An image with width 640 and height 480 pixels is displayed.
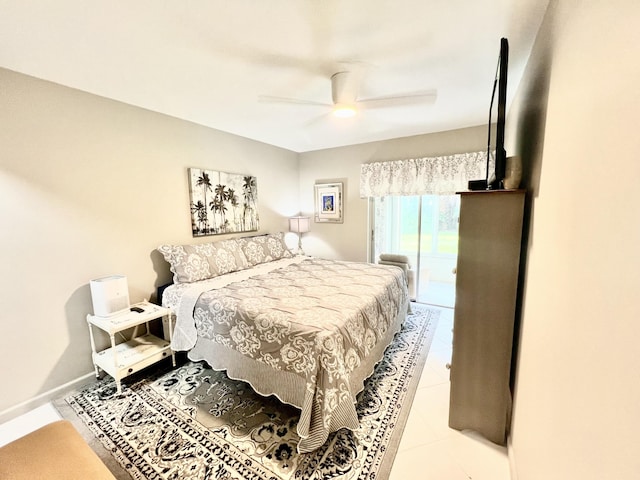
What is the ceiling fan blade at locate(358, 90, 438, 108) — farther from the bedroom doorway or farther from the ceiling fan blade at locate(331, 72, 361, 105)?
the bedroom doorway

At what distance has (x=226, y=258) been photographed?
3.04m

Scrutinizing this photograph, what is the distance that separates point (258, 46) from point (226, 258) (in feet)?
6.91

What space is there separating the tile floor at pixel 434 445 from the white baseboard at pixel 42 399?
0.13 feet

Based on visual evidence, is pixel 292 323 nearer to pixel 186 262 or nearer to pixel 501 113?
pixel 186 262

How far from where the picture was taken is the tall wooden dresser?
1498mm

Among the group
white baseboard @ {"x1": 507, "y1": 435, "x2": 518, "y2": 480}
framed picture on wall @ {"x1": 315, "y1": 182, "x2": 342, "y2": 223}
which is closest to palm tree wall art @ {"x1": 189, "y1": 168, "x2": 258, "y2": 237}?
framed picture on wall @ {"x1": 315, "y1": 182, "x2": 342, "y2": 223}

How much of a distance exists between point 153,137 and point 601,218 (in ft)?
10.8

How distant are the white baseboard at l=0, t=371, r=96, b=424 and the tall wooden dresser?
296 centimetres

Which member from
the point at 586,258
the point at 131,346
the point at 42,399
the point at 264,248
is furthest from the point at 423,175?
the point at 42,399

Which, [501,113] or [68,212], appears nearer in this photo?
[501,113]

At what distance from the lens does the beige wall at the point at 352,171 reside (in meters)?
3.49

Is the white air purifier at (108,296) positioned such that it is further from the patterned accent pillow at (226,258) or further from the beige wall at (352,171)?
the beige wall at (352,171)

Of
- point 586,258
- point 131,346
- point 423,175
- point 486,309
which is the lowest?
point 131,346

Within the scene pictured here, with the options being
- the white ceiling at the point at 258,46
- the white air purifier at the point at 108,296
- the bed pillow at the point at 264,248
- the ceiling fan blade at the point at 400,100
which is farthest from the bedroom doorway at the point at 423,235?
the white air purifier at the point at 108,296
